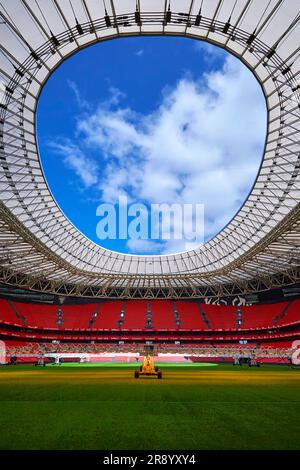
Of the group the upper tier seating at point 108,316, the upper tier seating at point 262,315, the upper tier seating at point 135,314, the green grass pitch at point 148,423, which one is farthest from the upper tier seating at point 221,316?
the green grass pitch at point 148,423

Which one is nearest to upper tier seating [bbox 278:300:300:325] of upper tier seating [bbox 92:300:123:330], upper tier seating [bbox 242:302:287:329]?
upper tier seating [bbox 242:302:287:329]

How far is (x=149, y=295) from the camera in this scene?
7756cm

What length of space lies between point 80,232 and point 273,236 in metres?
24.9

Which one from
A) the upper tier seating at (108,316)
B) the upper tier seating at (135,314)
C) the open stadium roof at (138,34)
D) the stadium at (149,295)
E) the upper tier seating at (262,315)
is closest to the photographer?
the stadium at (149,295)

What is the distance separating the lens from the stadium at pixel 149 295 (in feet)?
28.2

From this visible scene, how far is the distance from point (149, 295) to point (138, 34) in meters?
59.8

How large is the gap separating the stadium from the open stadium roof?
11 centimetres

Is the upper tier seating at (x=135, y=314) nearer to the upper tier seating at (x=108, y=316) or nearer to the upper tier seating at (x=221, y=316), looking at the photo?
the upper tier seating at (x=108, y=316)

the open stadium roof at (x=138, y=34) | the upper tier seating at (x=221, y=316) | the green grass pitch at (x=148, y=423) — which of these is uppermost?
the open stadium roof at (x=138, y=34)

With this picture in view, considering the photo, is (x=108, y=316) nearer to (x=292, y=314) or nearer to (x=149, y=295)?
(x=149, y=295)

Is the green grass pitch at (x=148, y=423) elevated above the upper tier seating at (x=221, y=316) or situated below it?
below

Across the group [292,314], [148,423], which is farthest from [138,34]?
[292,314]

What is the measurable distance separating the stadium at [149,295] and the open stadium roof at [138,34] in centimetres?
11

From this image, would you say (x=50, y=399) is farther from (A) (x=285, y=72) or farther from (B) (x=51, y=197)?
(B) (x=51, y=197)
